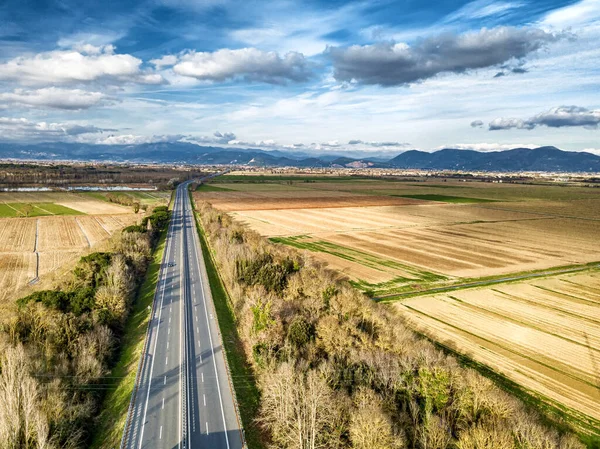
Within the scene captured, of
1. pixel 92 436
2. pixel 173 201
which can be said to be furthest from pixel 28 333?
pixel 173 201

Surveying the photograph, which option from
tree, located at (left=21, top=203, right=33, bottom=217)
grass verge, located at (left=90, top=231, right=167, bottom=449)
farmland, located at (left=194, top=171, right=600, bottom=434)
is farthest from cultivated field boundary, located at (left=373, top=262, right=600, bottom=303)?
tree, located at (left=21, top=203, right=33, bottom=217)

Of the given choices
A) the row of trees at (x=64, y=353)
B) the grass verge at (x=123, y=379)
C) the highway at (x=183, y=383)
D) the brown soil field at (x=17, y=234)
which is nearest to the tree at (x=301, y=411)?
the highway at (x=183, y=383)

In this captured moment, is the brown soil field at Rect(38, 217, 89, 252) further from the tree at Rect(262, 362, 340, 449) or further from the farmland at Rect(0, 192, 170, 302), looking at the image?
the tree at Rect(262, 362, 340, 449)

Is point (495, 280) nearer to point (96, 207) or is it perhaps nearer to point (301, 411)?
point (301, 411)

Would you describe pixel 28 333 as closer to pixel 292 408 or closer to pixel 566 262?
pixel 292 408

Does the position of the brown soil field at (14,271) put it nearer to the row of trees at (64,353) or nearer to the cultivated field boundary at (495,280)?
the row of trees at (64,353)

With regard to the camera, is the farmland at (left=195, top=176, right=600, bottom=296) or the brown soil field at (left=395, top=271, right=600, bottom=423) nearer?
the brown soil field at (left=395, top=271, right=600, bottom=423)
